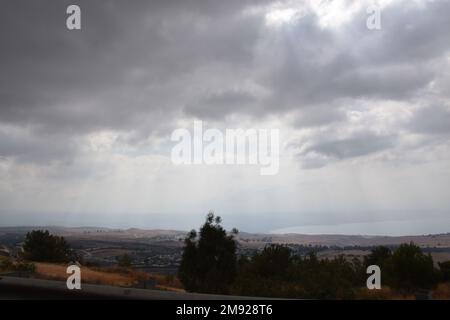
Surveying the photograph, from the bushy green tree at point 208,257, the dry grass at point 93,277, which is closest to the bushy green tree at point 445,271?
the bushy green tree at point 208,257

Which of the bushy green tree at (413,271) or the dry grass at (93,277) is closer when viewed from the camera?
the dry grass at (93,277)

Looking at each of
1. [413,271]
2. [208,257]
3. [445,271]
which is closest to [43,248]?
[208,257]

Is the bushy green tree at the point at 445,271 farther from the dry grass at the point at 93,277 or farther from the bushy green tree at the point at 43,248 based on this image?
the bushy green tree at the point at 43,248

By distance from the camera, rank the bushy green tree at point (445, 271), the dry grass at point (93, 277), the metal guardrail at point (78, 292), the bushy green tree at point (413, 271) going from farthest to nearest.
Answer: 1. the bushy green tree at point (445, 271)
2. the bushy green tree at point (413, 271)
3. the dry grass at point (93, 277)
4. the metal guardrail at point (78, 292)

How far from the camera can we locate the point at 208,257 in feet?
114

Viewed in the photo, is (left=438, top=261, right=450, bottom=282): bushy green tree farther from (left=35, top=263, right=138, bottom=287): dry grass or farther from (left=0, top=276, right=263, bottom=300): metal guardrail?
(left=0, top=276, right=263, bottom=300): metal guardrail

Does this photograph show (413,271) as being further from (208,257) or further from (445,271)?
(208,257)

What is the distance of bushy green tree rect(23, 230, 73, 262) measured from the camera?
4547 cm

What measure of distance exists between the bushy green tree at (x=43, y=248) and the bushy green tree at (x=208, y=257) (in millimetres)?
17925

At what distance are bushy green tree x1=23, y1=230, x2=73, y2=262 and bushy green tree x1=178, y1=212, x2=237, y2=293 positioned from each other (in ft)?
58.8

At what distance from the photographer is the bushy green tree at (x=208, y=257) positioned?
3331 centimetres
